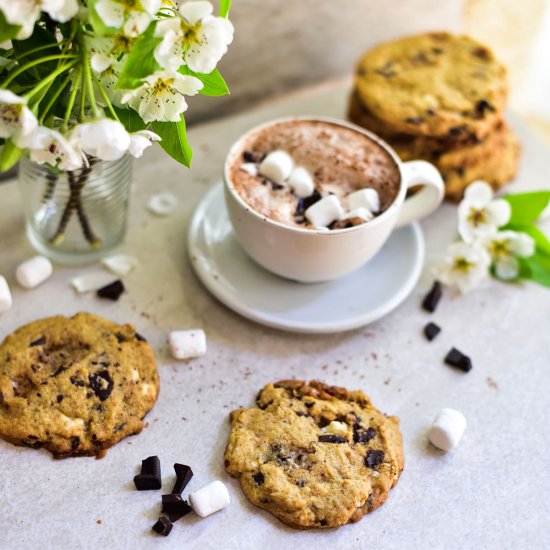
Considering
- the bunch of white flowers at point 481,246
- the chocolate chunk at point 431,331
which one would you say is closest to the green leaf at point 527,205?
the bunch of white flowers at point 481,246

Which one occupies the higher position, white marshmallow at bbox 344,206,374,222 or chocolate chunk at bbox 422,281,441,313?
white marshmallow at bbox 344,206,374,222

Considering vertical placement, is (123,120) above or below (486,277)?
above

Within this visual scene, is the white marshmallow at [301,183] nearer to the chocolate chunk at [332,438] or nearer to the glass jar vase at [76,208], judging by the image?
the glass jar vase at [76,208]

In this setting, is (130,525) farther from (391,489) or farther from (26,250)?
(26,250)

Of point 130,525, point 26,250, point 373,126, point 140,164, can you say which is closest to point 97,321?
point 26,250

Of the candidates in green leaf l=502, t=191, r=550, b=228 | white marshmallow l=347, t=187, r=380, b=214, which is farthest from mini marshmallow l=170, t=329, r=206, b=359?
green leaf l=502, t=191, r=550, b=228

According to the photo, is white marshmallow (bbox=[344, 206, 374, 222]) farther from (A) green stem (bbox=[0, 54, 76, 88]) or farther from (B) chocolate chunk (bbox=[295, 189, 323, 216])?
(A) green stem (bbox=[0, 54, 76, 88])
